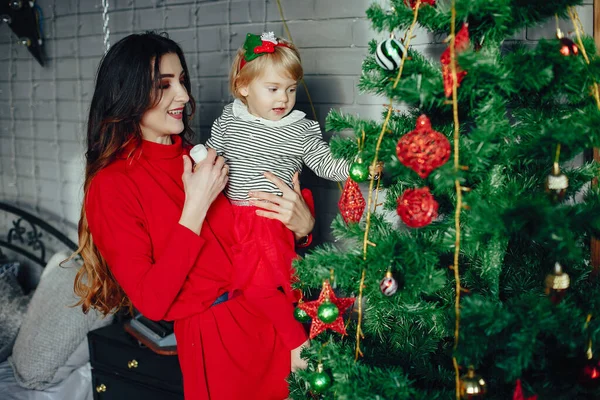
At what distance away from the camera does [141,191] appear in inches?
68.3

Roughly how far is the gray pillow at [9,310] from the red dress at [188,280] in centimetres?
151

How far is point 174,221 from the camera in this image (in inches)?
69.2

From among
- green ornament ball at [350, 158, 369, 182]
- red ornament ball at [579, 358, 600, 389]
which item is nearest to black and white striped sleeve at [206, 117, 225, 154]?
green ornament ball at [350, 158, 369, 182]

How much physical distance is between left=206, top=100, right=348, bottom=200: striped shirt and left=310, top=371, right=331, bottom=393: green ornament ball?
25.0 inches

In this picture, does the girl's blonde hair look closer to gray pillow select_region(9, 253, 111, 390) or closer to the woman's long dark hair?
the woman's long dark hair

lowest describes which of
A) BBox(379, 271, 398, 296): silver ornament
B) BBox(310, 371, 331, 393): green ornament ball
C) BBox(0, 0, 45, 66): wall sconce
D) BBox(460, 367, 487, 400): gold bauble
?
BBox(310, 371, 331, 393): green ornament ball

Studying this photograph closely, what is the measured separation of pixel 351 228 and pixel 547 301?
42 centimetres

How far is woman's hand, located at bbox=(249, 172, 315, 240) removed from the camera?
1745mm

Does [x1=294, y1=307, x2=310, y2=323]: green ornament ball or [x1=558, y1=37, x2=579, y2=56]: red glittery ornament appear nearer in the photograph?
[x1=558, y1=37, x2=579, y2=56]: red glittery ornament

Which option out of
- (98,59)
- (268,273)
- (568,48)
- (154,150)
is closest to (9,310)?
(98,59)

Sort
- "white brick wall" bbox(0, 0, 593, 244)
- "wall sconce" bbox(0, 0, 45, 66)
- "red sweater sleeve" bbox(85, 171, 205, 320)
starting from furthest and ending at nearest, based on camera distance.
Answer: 1. "wall sconce" bbox(0, 0, 45, 66)
2. "white brick wall" bbox(0, 0, 593, 244)
3. "red sweater sleeve" bbox(85, 171, 205, 320)

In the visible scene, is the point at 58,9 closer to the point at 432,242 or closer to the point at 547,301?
the point at 432,242

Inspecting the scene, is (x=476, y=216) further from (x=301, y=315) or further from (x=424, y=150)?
(x=301, y=315)

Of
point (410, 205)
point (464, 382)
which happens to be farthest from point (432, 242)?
point (464, 382)
